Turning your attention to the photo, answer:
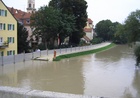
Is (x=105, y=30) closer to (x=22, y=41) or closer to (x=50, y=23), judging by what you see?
(x=50, y=23)

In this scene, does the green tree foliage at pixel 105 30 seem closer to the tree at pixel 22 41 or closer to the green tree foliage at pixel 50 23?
the green tree foliage at pixel 50 23

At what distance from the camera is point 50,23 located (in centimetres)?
4519

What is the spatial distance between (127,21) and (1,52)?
809 inches

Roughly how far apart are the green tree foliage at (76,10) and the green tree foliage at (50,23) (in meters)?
3.64

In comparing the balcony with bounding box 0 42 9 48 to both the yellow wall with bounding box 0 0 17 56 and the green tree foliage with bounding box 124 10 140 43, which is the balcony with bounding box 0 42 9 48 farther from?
the green tree foliage with bounding box 124 10 140 43

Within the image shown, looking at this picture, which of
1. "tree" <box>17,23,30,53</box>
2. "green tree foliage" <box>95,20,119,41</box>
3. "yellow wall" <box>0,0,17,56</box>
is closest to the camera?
"yellow wall" <box>0,0,17,56</box>

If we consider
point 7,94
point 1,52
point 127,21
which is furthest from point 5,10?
point 7,94

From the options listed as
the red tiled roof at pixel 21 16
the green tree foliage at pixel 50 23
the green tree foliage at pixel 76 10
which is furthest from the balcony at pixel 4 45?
the red tiled roof at pixel 21 16

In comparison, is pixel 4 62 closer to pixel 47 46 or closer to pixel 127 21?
pixel 127 21

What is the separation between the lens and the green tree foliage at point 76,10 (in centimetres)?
5241

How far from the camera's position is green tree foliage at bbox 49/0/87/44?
5241cm

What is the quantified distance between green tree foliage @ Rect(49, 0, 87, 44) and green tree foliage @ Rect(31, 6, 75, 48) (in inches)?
143

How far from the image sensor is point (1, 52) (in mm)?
37219

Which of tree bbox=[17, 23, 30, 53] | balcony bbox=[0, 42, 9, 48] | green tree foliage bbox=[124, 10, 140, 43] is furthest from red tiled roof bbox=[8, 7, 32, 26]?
green tree foliage bbox=[124, 10, 140, 43]
